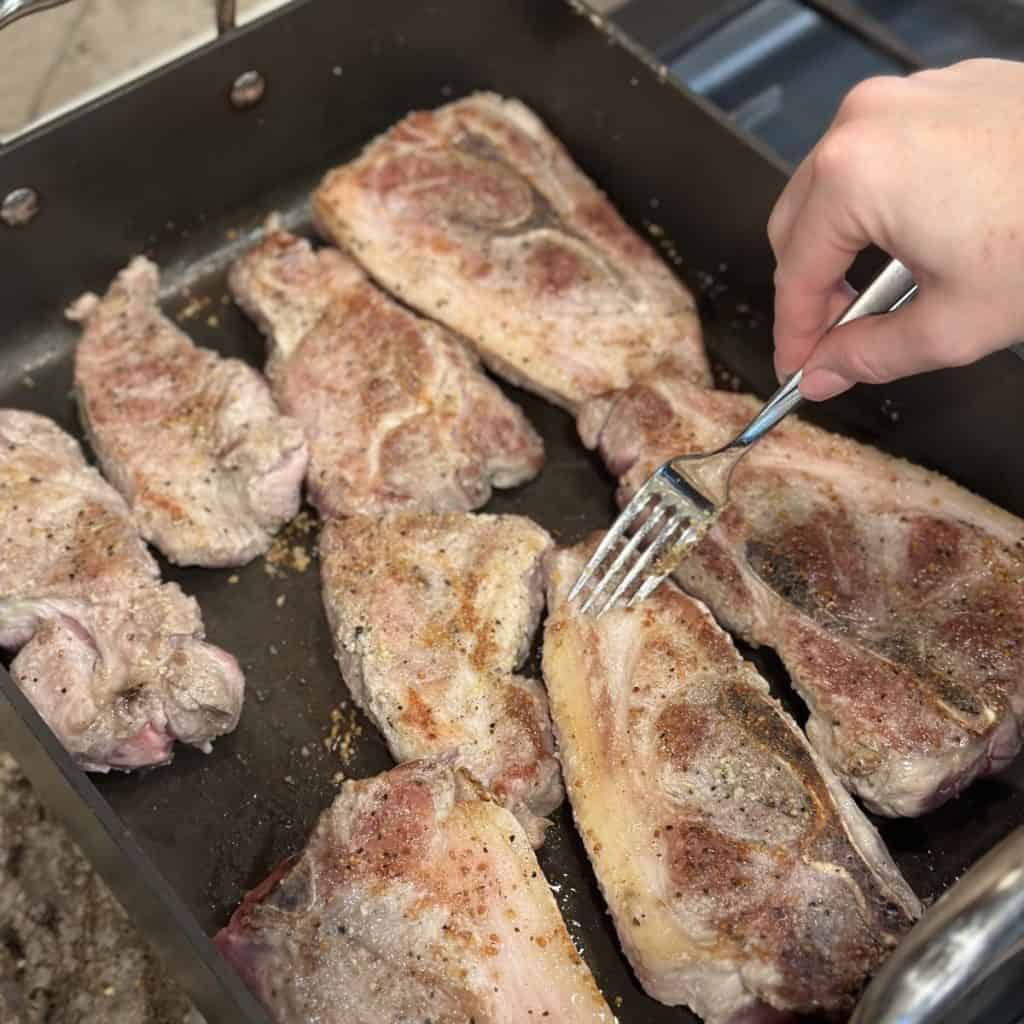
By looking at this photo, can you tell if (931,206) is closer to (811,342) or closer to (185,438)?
(811,342)

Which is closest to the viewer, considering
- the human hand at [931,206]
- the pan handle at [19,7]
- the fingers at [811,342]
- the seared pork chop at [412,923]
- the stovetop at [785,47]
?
the human hand at [931,206]

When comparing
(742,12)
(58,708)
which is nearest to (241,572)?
(58,708)

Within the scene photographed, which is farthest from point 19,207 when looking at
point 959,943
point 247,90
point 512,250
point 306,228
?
point 959,943

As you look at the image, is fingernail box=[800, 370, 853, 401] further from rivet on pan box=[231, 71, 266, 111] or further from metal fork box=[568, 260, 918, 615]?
rivet on pan box=[231, 71, 266, 111]

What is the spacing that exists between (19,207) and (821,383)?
5.41 feet

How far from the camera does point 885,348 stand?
1652 mm

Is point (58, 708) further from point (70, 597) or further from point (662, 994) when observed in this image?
point (662, 994)

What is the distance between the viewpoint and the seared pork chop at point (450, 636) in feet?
6.62

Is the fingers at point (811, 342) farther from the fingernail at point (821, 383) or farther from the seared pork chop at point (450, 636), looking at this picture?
the seared pork chop at point (450, 636)

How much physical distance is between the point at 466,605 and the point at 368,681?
226 millimetres

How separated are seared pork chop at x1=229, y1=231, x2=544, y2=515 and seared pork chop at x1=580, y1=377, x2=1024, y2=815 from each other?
0.27 meters

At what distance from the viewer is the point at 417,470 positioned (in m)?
2.32

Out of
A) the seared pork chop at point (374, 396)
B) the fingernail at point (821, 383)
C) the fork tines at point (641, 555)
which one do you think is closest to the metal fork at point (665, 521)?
the fork tines at point (641, 555)

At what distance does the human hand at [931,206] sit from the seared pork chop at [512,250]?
813mm
